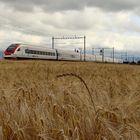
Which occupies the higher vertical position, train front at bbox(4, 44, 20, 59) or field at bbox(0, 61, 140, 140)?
train front at bbox(4, 44, 20, 59)

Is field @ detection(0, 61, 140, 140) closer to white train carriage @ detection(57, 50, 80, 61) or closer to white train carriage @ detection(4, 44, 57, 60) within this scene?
white train carriage @ detection(4, 44, 57, 60)

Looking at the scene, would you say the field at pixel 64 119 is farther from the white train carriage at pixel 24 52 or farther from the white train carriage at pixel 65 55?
the white train carriage at pixel 65 55

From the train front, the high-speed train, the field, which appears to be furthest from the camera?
the high-speed train

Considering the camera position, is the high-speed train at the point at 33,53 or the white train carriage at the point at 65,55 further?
the white train carriage at the point at 65,55

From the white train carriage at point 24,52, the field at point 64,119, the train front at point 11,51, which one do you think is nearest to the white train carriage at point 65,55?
the white train carriage at point 24,52

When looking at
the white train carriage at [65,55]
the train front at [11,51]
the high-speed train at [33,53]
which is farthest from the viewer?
the white train carriage at [65,55]

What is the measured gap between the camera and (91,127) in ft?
7.57

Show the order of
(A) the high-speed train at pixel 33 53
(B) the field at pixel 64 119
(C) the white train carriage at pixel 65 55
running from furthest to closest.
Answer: (C) the white train carriage at pixel 65 55
(A) the high-speed train at pixel 33 53
(B) the field at pixel 64 119

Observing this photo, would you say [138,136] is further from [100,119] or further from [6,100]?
[6,100]

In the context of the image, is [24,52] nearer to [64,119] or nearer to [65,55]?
[65,55]

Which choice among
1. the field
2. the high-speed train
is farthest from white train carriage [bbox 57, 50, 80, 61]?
the field

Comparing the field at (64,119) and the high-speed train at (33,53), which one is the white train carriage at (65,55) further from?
the field at (64,119)

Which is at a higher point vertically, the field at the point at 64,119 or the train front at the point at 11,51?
the train front at the point at 11,51

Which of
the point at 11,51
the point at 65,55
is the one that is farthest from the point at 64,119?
the point at 65,55
